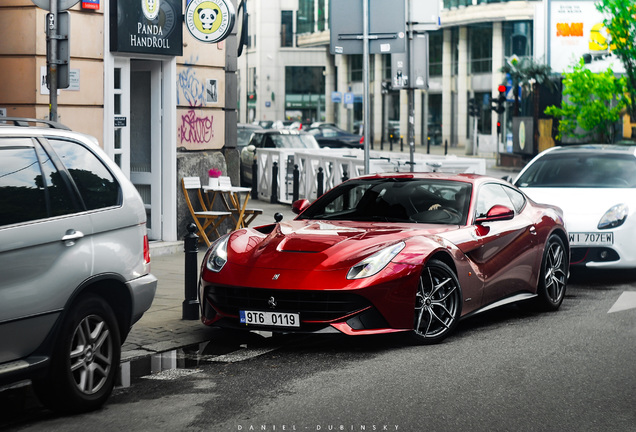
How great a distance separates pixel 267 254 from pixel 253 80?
92517 millimetres

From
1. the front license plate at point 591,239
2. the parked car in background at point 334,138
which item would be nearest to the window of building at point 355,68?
the parked car in background at point 334,138

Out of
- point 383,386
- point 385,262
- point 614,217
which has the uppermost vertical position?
point 614,217

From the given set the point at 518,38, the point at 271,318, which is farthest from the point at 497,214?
the point at 518,38

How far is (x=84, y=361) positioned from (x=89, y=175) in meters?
1.10

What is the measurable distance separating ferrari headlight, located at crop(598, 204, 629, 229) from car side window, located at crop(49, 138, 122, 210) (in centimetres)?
681

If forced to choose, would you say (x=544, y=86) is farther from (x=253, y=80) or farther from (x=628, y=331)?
(x=253, y=80)

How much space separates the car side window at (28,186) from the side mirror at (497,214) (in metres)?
3.85

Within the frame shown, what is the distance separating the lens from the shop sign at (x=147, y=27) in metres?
12.7

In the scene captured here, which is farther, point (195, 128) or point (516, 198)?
point (195, 128)

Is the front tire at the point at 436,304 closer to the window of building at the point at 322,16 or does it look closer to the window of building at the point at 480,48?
the window of building at the point at 480,48

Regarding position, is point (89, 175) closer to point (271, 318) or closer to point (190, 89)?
point (271, 318)

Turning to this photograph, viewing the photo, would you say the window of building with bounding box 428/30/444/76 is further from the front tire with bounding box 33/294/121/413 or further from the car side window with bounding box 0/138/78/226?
the car side window with bounding box 0/138/78/226

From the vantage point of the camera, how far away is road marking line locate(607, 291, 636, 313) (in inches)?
390

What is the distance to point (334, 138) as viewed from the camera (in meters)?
49.0
